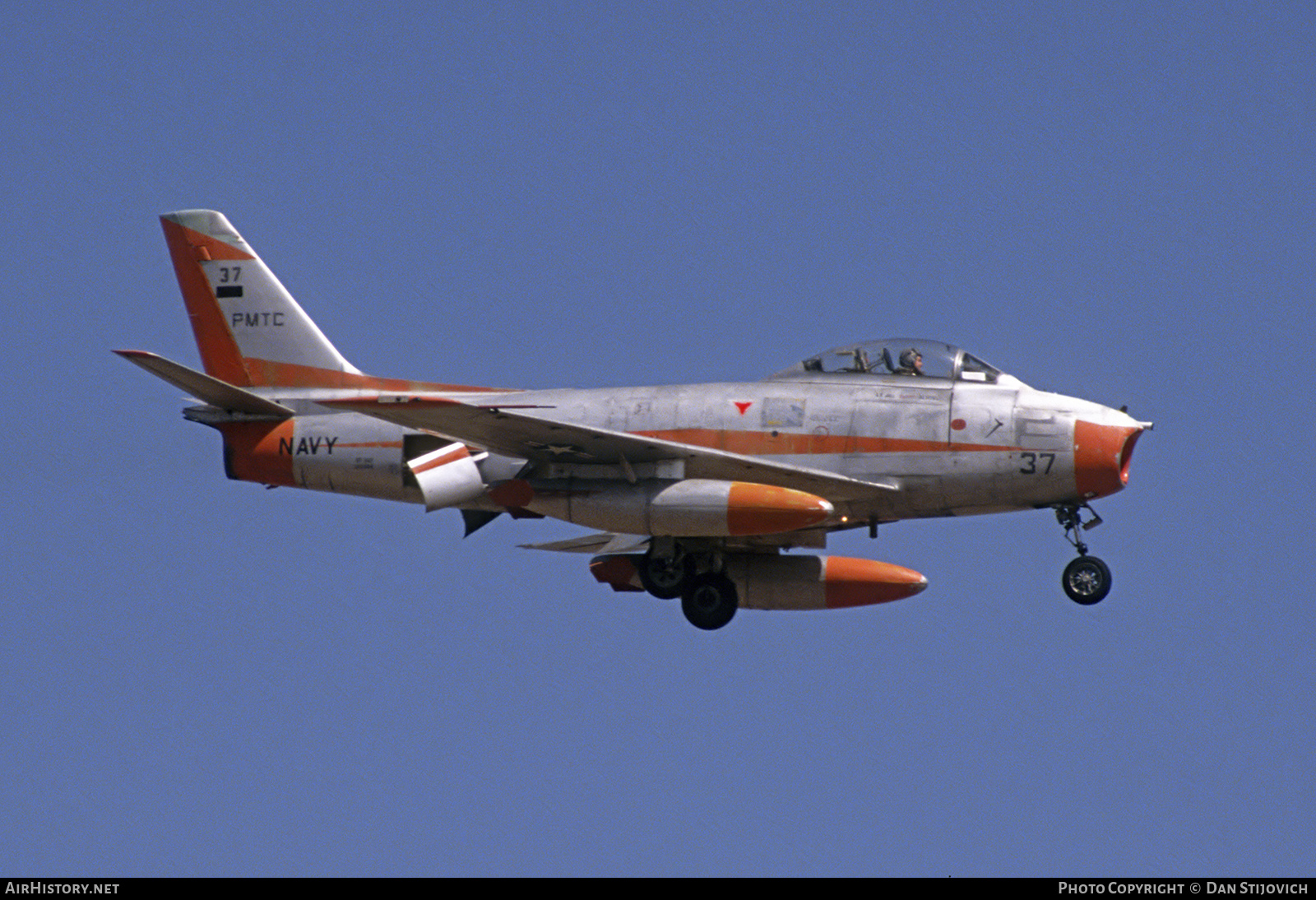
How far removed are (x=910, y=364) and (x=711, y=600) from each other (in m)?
4.09

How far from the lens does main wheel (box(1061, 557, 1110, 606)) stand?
22703mm

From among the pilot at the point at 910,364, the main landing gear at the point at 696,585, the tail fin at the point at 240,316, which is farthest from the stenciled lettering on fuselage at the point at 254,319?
the pilot at the point at 910,364

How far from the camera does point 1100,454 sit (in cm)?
2230

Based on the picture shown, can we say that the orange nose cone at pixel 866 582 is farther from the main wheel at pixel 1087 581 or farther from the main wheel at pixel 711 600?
the main wheel at pixel 1087 581

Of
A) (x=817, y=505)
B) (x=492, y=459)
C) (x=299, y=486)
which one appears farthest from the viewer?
(x=299, y=486)

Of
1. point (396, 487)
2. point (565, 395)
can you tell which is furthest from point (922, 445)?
point (396, 487)

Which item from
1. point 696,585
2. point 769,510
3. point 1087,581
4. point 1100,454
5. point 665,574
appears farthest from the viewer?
point 696,585

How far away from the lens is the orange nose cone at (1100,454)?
22297 mm

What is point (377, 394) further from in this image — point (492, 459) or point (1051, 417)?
point (1051, 417)

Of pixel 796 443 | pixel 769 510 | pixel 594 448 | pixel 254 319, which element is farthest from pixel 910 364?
pixel 254 319

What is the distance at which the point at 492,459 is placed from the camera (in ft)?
76.8

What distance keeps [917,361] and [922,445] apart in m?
1.15

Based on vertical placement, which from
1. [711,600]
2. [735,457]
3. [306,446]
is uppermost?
[306,446]

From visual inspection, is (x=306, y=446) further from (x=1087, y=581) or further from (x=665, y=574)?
(x=1087, y=581)
